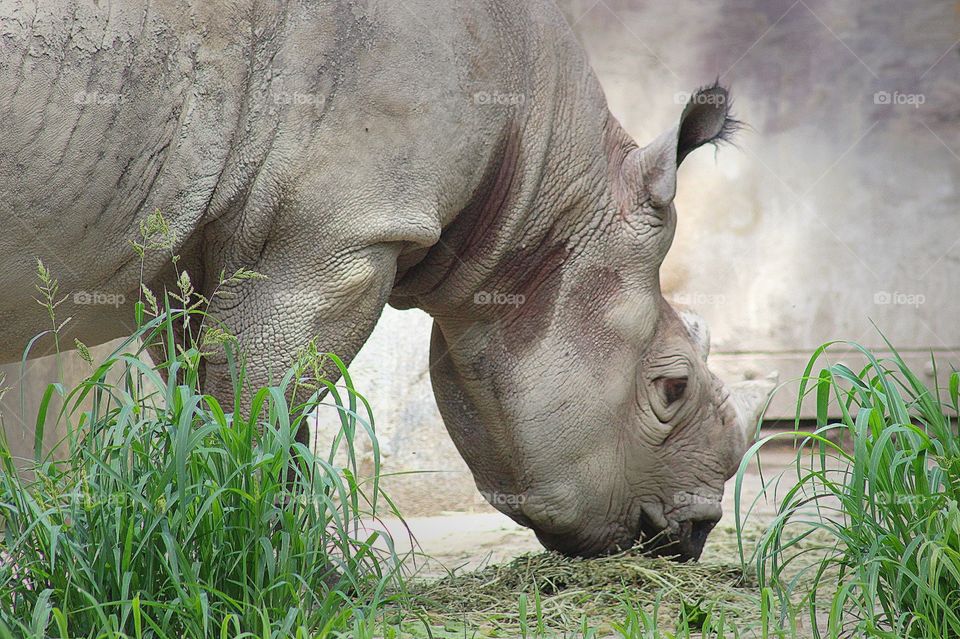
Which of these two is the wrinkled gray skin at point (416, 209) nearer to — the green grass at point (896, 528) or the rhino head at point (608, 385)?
the rhino head at point (608, 385)

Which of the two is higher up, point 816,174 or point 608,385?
point 816,174

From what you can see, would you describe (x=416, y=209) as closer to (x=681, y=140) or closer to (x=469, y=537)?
(x=681, y=140)

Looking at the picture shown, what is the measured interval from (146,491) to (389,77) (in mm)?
1462

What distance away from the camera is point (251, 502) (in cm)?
289

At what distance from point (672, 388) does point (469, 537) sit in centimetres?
188

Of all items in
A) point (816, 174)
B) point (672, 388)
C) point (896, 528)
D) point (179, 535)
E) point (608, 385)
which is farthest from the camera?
point (816, 174)

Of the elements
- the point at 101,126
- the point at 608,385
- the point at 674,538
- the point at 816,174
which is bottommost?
the point at 674,538

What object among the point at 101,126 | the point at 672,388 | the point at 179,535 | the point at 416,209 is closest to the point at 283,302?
the point at 416,209

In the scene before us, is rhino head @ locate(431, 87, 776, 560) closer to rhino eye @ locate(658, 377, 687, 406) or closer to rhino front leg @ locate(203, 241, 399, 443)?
rhino eye @ locate(658, 377, 687, 406)

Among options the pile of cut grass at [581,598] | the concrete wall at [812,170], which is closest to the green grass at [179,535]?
the pile of cut grass at [581,598]

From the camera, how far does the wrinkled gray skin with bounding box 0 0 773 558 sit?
135 inches

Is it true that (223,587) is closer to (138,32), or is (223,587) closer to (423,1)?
(138,32)

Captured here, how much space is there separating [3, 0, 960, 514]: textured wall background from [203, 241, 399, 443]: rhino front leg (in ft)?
17.8

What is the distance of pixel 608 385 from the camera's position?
167 inches
